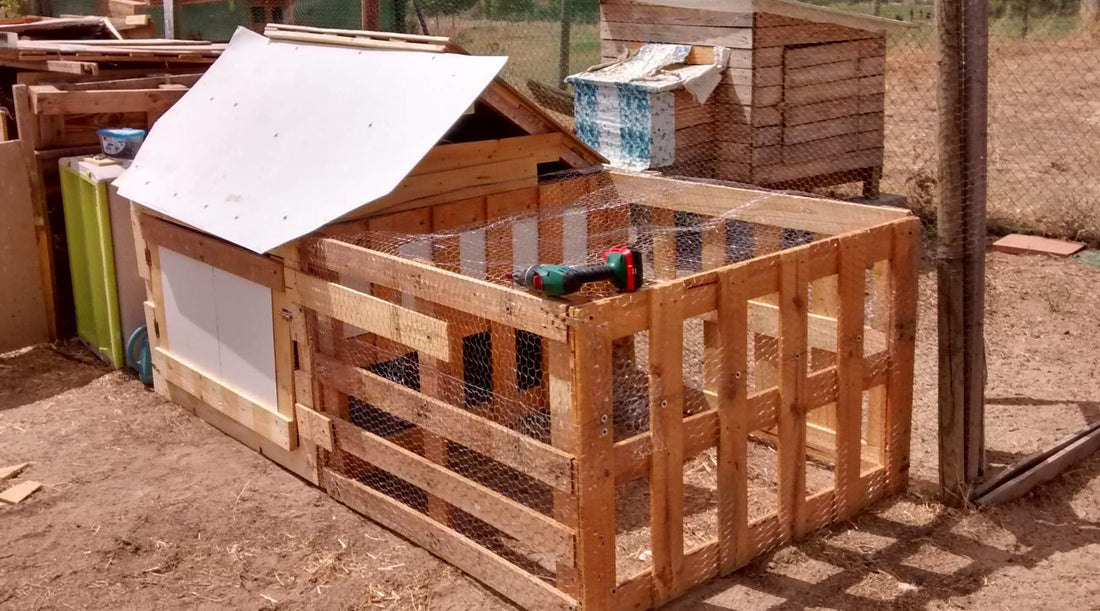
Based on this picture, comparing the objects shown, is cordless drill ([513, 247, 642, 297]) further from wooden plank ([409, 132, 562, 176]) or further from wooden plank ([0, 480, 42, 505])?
wooden plank ([0, 480, 42, 505])

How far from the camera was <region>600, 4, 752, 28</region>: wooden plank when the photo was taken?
24.2ft

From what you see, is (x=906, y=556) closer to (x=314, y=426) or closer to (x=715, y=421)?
(x=715, y=421)

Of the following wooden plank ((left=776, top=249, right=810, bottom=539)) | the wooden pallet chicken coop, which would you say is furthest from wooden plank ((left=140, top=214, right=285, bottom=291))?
wooden plank ((left=776, top=249, right=810, bottom=539))

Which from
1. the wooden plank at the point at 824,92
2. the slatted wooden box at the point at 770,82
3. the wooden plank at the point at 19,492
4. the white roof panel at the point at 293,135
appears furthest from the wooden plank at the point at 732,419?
the wooden plank at the point at 824,92

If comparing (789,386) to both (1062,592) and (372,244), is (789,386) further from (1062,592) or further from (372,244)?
(372,244)

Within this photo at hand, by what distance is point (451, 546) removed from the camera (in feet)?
13.7

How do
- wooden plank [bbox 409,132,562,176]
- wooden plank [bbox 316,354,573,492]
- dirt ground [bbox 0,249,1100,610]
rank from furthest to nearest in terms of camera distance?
wooden plank [bbox 409,132,562,176] → dirt ground [bbox 0,249,1100,610] → wooden plank [bbox 316,354,573,492]

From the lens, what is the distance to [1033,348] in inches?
250

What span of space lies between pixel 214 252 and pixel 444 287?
5.09 feet

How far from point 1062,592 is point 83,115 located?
544cm

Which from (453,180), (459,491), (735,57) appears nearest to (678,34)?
(735,57)

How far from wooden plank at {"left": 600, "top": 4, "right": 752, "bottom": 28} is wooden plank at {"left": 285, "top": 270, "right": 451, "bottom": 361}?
12.6 ft

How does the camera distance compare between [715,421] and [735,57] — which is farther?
[735,57]

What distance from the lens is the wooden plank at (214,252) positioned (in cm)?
472
